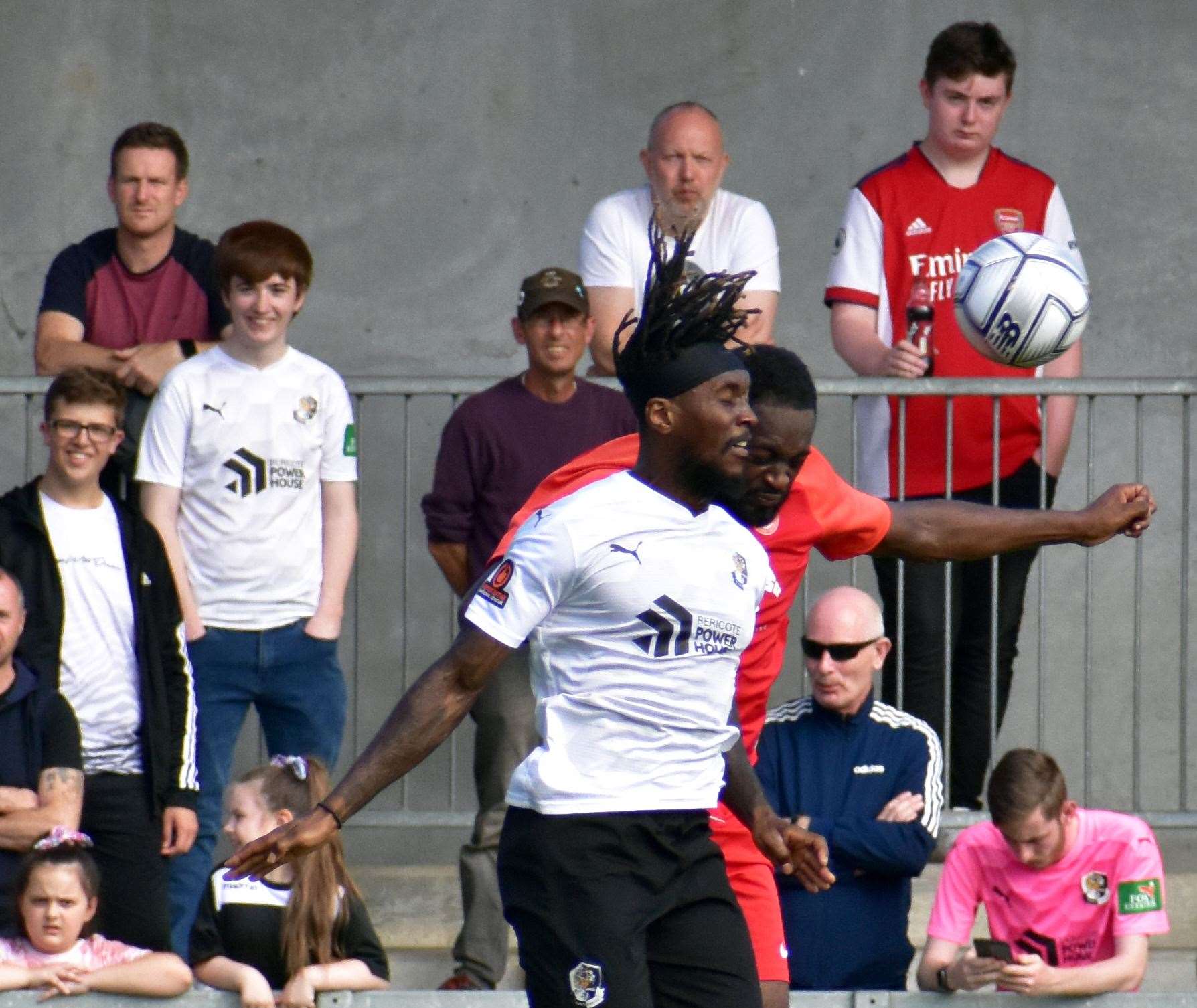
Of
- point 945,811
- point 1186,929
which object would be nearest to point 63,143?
point 945,811

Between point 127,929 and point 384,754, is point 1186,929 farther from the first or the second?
point 384,754

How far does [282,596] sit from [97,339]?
3.66 ft

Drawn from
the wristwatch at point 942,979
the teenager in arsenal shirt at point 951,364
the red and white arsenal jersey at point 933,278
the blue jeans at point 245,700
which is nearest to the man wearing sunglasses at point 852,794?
the wristwatch at point 942,979

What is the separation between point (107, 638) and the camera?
6668 millimetres

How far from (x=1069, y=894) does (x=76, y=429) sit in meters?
3.24

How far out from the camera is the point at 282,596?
23.1 ft

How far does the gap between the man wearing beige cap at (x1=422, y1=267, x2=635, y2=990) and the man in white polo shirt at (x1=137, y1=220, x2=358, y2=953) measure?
1.38ft

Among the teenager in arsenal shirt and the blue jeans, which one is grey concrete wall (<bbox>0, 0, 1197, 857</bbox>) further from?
the blue jeans

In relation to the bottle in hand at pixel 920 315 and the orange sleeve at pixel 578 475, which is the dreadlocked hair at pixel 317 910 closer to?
the orange sleeve at pixel 578 475

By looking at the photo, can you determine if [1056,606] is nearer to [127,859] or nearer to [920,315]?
[920,315]

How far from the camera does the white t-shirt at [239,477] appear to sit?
701 centimetres

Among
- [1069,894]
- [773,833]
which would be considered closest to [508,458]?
[1069,894]

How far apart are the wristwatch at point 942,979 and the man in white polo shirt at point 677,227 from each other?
7.16 feet

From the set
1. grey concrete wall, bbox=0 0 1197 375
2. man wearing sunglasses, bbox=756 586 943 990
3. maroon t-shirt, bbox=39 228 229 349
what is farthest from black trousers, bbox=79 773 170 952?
grey concrete wall, bbox=0 0 1197 375
